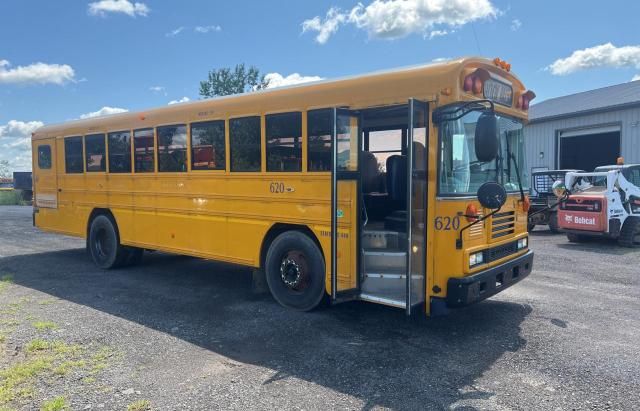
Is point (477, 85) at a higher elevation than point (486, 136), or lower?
higher

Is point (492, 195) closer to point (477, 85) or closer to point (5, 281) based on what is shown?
point (477, 85)

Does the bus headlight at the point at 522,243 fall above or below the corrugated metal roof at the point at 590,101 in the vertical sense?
below

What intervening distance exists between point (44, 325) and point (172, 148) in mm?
3041

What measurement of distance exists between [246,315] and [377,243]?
6.13 feet

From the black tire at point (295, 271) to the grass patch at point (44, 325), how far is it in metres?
2.53

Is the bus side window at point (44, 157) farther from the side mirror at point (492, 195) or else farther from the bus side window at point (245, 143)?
the side mirror at point (492, 195)

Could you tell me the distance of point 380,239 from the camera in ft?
18.2

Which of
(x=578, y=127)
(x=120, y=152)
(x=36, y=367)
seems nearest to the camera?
(x=36, y=367)

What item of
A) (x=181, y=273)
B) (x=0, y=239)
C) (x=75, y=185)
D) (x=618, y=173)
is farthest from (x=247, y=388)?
(x=0, y=239)

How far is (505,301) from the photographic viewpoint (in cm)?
654

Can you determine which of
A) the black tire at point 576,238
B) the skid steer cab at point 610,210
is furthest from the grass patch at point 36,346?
the black tire at point 576,238

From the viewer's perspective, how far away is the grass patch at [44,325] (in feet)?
18.1

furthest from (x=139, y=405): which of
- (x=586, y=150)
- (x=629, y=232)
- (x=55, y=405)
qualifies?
(x=586, y=150)

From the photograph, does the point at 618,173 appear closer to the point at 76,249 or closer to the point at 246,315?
the point at 246,315
